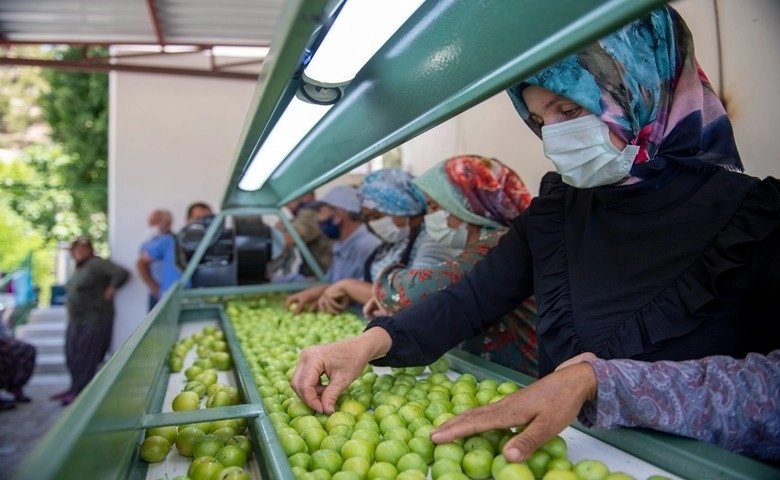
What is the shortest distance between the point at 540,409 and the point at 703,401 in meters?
0.39

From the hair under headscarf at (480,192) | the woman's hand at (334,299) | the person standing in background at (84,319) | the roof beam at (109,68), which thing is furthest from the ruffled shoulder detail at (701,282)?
the roof beam at (109,68)

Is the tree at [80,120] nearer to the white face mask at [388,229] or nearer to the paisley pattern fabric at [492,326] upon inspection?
the white face mask at [388,229]

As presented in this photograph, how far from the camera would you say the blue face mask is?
6.39m

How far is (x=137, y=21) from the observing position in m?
7.46

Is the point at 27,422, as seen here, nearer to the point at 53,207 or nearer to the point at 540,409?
the point at 540,409

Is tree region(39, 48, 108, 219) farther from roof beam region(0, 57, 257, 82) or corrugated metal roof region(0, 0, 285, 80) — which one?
corrugated metal roof region(0, 0, 285, 80)

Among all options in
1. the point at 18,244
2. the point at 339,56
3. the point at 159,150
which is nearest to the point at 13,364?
the point at 159,150

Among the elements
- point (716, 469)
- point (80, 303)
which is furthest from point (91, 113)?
point (716, 469)

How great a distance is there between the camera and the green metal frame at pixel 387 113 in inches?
32.8

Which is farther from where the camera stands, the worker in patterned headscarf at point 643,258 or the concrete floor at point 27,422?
the concrete floor at point 27,422

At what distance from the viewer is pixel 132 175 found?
9.71 metres

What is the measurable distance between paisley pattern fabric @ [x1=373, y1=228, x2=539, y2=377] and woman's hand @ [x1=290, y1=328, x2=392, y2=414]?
0.91m

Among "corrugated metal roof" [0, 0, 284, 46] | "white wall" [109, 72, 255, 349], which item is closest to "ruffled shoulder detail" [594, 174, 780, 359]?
"corrugated metal roof" [0, 0, 284, 46]

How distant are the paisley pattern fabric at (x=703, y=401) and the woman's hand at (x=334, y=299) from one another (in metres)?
2.52
